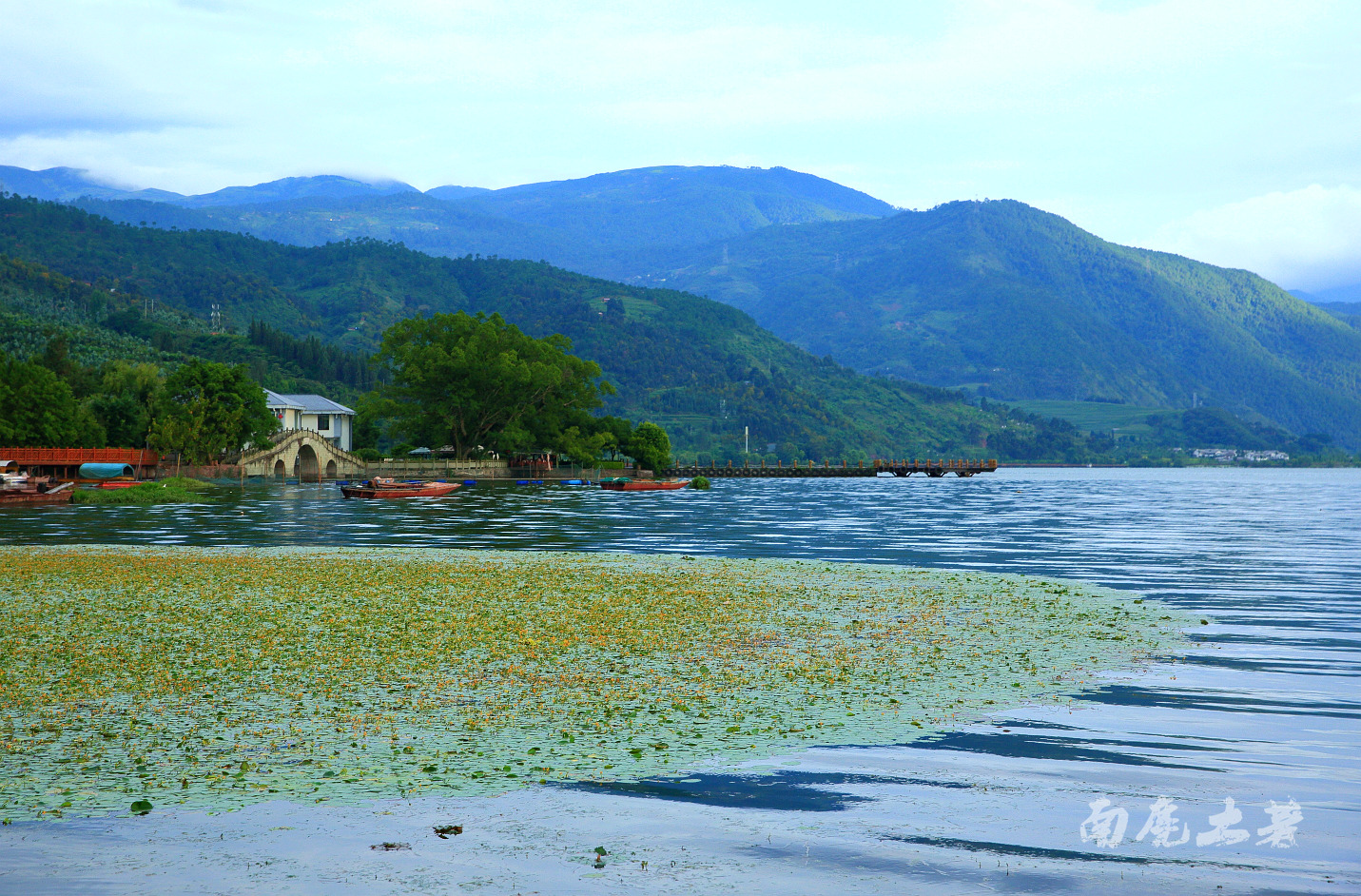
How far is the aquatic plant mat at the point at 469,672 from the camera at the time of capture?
41.1ft

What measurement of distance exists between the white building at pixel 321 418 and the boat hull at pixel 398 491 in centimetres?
5371

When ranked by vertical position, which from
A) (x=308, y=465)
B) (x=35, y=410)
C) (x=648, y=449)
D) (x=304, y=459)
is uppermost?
(x=35, y=410)

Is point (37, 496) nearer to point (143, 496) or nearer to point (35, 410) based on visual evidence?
point (143, 496)

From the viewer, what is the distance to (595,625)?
2328 cm

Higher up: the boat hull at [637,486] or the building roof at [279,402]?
the building roof at [279,402]

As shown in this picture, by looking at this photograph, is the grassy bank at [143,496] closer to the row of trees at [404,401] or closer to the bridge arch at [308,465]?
the row of trees at [404,401]

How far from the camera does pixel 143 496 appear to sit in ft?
288

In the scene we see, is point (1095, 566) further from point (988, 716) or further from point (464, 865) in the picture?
point (464, 865)

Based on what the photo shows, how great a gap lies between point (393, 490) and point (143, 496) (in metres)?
23.1

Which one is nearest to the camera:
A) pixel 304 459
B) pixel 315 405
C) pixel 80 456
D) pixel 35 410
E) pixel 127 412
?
pixel 80 456

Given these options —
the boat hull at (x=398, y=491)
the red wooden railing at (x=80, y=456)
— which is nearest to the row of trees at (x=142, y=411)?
the red wooden railing at (x=80, y=456)

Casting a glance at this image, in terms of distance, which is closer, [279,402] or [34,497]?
[34,497]

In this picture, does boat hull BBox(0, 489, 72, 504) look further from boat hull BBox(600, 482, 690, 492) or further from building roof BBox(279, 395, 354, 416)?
building roof BBox(279, 395, 354, 416)

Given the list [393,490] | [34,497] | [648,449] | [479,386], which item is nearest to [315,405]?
[479,386]
